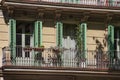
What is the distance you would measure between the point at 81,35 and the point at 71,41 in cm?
74

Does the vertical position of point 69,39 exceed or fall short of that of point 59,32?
it falls short

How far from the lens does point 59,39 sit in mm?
29734

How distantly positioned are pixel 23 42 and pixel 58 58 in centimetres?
218

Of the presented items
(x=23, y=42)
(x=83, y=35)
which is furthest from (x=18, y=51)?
(x=83, y=35)

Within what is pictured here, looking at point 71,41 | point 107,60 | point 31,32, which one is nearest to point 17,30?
point 31,32

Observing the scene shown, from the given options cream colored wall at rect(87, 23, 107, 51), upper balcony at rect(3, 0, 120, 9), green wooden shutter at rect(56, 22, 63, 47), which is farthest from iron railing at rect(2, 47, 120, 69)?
upper balcony at rect(3, 0, 120, 9)

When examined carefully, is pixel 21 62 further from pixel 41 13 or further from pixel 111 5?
pixel 111 5

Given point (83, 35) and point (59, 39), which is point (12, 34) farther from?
point (83, 35)

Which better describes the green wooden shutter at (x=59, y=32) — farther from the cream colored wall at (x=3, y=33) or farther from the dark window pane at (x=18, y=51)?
the cream colored wall at (x=3, y=33)

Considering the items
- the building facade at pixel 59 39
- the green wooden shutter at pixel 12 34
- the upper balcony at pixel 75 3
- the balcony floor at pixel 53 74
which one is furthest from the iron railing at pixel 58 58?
the upper balcony at pixel 75 3

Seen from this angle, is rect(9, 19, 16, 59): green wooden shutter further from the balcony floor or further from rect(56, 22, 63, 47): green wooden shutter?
rect(56, 22, 63, 47): green wooden shutter

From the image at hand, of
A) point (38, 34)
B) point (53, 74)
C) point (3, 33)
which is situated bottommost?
point (53, 74)

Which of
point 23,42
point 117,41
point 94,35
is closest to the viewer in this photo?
point 23,42

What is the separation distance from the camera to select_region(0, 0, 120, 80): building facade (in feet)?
93.4
